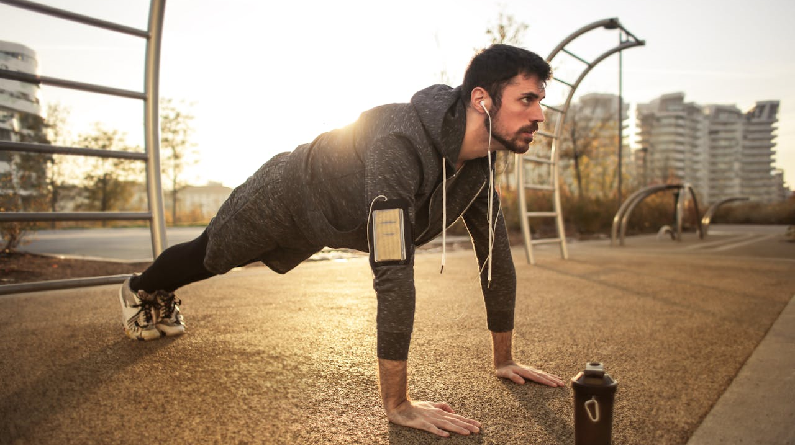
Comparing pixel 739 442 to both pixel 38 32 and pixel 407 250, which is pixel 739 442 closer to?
pixel 407 250

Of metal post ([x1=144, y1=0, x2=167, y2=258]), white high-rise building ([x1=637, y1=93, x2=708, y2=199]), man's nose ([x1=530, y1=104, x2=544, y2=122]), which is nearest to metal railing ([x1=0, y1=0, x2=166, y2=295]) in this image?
metal post ([x1=144, y1=0, x2=167, y2=258])

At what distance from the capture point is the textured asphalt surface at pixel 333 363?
1421mm

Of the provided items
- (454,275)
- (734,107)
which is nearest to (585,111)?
(454,275)

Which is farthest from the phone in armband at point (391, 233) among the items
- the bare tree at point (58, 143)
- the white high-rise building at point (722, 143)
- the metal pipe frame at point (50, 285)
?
the white high-rise building at point (722, 143)

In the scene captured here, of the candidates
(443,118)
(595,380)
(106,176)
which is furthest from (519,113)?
(106,176)

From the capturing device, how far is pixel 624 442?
4.41 ft

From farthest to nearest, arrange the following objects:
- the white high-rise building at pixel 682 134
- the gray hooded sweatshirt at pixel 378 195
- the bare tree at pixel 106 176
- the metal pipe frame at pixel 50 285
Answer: the white high-rise building at pixel 682 134, the bare tree at pixel 106 176, the metal pipe frame at pixel 50 285, the gray hooded sweatshirt at pixel 378 195

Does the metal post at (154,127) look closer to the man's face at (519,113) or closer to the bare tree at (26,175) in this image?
the bare tree at (26,175)

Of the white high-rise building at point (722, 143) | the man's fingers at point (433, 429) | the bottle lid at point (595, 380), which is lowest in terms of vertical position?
the man's fingers at point (433, 429)

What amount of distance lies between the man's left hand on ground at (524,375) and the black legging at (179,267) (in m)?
1.24

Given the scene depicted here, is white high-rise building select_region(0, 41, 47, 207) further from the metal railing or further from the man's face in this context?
the man's face

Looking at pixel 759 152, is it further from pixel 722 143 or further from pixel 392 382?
pixel 392 382

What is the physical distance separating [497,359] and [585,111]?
27.1 meters

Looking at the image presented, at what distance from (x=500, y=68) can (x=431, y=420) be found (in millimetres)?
1048
